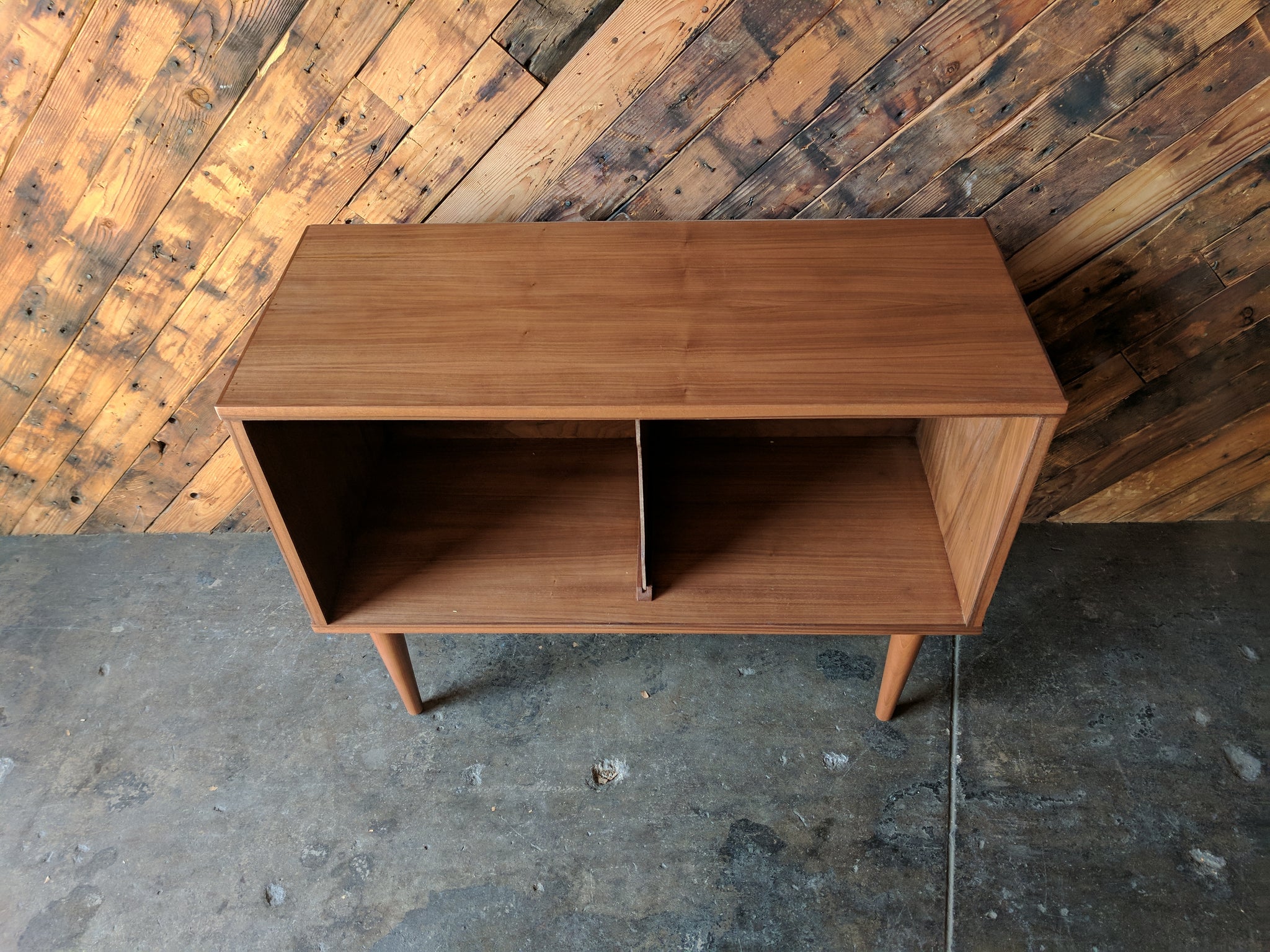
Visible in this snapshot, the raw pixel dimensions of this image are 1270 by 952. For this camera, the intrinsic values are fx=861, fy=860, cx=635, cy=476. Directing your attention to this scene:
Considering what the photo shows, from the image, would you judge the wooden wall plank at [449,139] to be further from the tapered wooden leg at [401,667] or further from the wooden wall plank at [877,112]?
the tapered wooden leg at [401,667]

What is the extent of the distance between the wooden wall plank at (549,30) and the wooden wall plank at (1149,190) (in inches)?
32.9

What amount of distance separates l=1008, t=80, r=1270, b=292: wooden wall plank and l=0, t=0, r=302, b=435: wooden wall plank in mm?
1311

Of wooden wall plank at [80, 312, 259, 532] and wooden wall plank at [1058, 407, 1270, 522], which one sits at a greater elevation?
wooden wall plank at [80, 312, 259, 532]

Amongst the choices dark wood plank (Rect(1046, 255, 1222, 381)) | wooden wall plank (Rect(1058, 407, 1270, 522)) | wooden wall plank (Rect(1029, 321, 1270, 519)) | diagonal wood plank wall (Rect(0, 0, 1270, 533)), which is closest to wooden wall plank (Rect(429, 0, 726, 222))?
diagonal wood plank wall (Rect(0, 0, 1270, 533))

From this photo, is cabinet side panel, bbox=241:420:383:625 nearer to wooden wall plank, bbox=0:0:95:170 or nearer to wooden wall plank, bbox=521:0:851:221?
wooden wall plank, bbox=521:0:851:221

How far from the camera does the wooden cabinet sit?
112 centimetres

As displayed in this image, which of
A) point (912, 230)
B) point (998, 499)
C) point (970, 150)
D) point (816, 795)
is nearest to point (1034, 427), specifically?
point (998, 499)

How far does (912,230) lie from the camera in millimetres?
1360

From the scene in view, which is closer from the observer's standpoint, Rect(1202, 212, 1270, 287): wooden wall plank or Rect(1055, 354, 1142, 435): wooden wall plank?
Rect(1202, 212, 1270, 287): wooden wall plank

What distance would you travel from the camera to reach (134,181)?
4.91 feet

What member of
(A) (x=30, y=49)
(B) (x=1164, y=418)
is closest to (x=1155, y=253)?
(B) (x=1164, y=418)

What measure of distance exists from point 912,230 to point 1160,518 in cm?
112

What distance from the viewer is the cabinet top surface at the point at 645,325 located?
3.60 ft

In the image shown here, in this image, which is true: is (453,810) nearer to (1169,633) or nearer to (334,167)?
(334,167)
